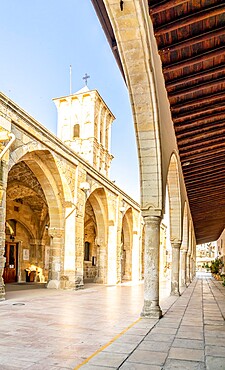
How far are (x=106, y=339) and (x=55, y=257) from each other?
7656 mm

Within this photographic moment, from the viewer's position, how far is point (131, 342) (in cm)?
471

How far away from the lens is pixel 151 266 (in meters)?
7.03

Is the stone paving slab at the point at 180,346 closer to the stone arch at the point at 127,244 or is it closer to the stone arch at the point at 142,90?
the stone arch at the point at 142,90

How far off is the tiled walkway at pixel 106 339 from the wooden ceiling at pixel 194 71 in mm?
3843

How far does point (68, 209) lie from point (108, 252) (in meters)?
4.96

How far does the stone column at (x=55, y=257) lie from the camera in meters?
12.4

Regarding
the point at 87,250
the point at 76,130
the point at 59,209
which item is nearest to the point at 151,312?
the point at 59,209

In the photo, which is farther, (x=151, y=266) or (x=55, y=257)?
(x=55, y=257)

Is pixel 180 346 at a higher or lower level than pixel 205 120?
lower

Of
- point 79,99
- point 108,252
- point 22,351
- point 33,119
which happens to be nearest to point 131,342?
point 22,351

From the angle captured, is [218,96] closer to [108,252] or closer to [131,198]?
[108,252]

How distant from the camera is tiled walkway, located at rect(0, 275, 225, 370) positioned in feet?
12.6

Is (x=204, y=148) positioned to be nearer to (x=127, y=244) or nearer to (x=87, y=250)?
(x=127, y=244)

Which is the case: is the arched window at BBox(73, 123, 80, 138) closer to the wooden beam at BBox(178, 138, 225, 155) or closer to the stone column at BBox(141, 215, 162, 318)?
the wooden beam at BBox(178, 138, 225, 155)
